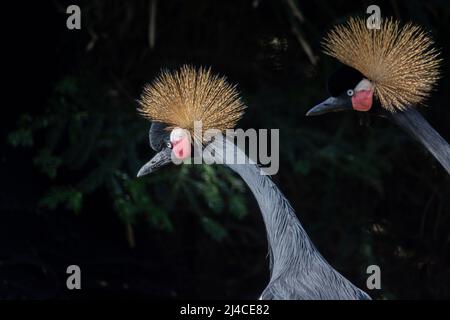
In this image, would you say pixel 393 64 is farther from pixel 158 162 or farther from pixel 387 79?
pixel 158 162

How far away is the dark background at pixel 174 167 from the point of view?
14.5 feet

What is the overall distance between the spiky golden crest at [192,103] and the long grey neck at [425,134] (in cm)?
48

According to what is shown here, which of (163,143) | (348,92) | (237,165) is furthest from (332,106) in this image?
(163,143)

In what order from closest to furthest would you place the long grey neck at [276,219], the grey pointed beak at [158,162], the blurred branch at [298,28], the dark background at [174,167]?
the long grey neck at [276,219] → the grey pointed beak at [158,162] → the blurred branch at [298,28] → the dark background at [174,167]

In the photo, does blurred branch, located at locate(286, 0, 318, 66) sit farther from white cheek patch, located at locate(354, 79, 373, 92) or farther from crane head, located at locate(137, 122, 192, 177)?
crane head, located at locate(137, 122, 192, 177)

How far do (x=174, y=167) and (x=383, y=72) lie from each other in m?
1.48

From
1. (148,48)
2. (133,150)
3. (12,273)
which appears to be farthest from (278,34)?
(12,273)

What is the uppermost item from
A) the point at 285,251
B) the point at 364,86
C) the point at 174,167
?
the point at 364,86

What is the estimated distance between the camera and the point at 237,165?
3.00 m

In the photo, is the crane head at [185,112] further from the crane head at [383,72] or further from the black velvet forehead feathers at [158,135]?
the crane head at [383,72]

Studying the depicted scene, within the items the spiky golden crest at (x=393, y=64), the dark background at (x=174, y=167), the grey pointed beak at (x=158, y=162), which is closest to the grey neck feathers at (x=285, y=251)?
the grey pointed beak at (x=158, y=162)

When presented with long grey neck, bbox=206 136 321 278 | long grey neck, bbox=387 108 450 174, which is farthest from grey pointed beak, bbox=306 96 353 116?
long grey neck, bbox=206 136 321 278

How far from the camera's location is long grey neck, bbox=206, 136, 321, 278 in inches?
118

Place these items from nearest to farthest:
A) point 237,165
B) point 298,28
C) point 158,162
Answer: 1. point 237,165
2. point 158,162
3. point 298,28
